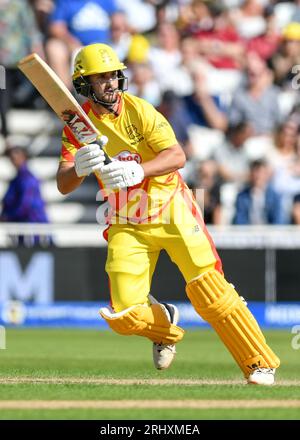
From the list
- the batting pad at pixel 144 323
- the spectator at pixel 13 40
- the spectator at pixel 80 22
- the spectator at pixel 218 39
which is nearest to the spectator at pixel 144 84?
the spectator at pixel 80 22

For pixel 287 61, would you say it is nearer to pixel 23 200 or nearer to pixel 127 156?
pixel 23 200

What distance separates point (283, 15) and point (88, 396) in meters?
10.2

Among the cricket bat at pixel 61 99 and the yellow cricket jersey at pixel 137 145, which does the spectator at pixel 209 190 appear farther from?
the cricket bat at pixel 61 99

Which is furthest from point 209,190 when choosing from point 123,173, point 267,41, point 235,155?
point 123,173

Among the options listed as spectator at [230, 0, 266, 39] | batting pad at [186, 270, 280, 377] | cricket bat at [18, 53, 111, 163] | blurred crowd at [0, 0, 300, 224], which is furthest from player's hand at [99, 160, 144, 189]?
spectator at [230, 0, 266, 39]

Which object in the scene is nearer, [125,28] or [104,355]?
[104,355]

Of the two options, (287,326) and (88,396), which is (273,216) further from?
(88,396)

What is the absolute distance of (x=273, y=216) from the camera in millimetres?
13125

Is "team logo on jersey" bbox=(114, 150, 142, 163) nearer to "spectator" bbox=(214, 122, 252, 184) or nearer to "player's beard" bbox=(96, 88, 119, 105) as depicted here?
"player's beard" bbox=(96, 88, 119, 105)

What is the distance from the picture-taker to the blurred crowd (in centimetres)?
1370

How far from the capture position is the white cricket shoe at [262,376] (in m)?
6.71

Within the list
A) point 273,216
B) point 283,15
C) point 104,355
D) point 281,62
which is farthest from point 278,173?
point 104,355

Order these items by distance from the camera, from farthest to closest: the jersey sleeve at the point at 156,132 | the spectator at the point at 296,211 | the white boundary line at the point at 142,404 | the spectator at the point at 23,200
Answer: the spectator at the point at 296,211 → the spectator at the point at 23,200 → the jersey sleeve at the point at 156,132 → the white boundary line at the point at 142,404

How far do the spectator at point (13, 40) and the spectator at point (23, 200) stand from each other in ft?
5.33
